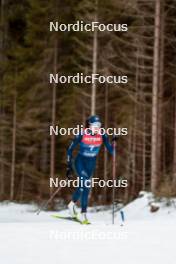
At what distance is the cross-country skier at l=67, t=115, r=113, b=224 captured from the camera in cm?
835

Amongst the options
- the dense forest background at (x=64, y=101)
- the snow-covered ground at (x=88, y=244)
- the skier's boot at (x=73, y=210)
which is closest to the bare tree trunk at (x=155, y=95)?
the dense forest background at (x=64, y=101)

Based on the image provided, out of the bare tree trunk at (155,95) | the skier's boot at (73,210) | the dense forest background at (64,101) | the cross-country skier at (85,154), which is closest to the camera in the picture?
the cross-country skier at (85,154)

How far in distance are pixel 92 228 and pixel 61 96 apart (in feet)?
69.5

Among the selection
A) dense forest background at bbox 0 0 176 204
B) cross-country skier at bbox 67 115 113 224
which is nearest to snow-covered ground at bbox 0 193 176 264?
cross-country skier at bbox 67 115 113 224

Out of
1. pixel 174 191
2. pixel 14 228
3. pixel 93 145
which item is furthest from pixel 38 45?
pixel 14 228

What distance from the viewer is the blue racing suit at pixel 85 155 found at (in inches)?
330

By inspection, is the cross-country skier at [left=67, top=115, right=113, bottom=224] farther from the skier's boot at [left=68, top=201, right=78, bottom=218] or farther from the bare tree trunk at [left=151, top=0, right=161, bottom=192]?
the bare tree trunk at [left=151, top=0, right=161, bottom=192]

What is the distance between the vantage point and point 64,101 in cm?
2722

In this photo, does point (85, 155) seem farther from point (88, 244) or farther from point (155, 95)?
point (155, 95)

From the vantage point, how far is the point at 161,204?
1250 cm

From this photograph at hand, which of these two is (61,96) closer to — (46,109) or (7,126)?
(46,109)

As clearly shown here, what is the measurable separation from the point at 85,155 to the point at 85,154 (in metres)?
0.02

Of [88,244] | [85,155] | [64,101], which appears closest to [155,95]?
[85,155]

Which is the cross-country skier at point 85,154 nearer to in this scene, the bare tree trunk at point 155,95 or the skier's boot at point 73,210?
the skier's boot at point 73,210
